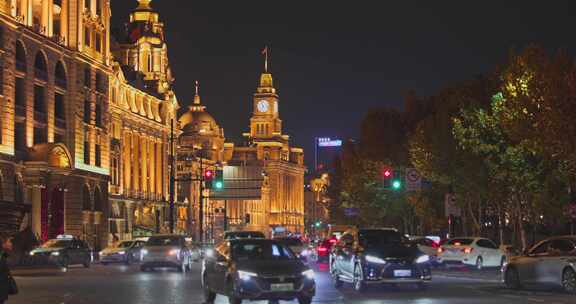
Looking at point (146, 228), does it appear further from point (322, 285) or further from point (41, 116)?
point (322, 285)

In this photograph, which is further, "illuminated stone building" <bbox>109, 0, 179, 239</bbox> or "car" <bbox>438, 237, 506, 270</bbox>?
"illuminated stone building" <bbox>109, 0, 179, 239</bbox>

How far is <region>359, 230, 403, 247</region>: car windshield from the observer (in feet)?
96.1

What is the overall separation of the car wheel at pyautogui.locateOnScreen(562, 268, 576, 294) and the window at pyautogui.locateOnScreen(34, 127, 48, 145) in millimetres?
49827

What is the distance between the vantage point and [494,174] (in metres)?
48.1

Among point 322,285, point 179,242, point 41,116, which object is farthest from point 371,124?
point 322,285

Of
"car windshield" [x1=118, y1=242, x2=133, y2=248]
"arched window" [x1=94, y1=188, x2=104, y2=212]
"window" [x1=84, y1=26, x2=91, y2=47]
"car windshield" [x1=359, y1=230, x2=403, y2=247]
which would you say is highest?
"window" [x1=84, y1=26, x2=91, y2=47]

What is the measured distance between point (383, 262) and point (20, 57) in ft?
148

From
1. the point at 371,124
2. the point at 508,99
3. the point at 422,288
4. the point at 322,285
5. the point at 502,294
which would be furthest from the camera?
the point at 371,124

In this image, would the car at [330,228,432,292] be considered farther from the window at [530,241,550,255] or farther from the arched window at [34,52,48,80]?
the arched window at [34,52,48,80]

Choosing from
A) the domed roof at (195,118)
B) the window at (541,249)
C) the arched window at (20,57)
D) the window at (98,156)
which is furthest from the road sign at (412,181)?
the domed roof at (195,118)

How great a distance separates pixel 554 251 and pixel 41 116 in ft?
163

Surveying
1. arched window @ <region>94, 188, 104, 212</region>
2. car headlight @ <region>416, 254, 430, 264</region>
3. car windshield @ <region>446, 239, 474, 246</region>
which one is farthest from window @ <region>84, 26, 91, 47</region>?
A: car headlight @ <region>416, 254, 430, 264</region>

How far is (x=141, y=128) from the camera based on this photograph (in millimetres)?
114750

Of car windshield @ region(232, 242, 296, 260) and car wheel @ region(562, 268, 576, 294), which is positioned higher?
car windshield @ region(232, 242, 296, 260)
